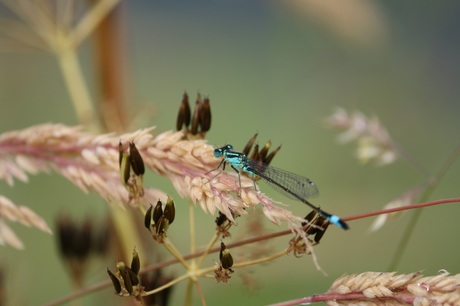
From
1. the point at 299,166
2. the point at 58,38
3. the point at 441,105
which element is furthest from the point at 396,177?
the point at 58,38

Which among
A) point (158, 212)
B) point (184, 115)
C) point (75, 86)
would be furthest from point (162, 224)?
point (75, 86)

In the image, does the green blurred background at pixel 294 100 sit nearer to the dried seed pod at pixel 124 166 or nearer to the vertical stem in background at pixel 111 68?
the vertical stem in background at pixel 111 68

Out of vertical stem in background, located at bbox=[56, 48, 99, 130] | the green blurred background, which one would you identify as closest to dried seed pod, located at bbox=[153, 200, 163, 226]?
vertical stem in background, located at bbox=[56, 48, 99, 130]

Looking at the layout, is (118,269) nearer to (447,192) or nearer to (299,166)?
(447,192)

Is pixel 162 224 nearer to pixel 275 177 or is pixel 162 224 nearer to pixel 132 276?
pixel 132 276

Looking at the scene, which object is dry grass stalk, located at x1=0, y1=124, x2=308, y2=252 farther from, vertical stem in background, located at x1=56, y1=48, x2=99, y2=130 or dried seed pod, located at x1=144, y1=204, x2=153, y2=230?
vertical stem in background, located at x1=56, y1=48, x2=99, y2=130
